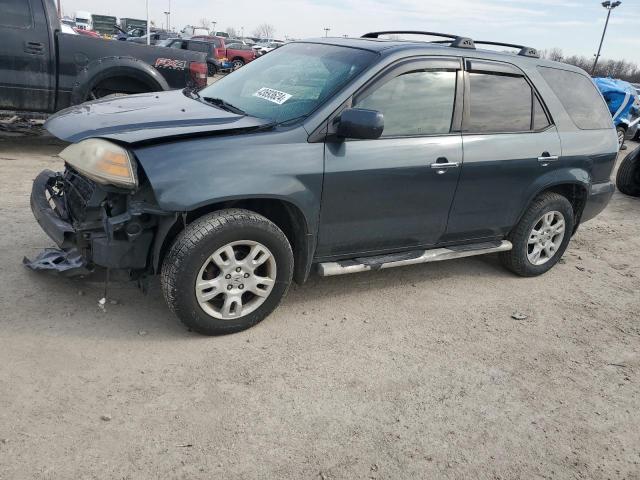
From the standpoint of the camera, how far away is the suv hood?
10.6ft

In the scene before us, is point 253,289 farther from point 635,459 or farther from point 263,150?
Result: point 635,459

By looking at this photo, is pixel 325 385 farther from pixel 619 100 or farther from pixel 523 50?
pixel 619 100

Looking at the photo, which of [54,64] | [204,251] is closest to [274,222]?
[204,251]

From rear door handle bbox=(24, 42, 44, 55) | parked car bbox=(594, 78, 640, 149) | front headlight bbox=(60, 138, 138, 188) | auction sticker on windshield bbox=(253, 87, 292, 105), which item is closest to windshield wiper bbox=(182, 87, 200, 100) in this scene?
auction sticker on windshield bbox=(253, 87, 292, 105)

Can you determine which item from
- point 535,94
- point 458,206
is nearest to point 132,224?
point 458,206

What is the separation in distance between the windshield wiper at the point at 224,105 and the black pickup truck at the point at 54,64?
383 centimetres

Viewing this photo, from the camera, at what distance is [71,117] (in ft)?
12.0

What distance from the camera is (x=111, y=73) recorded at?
741 centimetres

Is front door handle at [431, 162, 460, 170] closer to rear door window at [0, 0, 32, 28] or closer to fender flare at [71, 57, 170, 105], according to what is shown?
fender flare at [71, 57, 170, 105]

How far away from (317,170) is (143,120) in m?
1.11

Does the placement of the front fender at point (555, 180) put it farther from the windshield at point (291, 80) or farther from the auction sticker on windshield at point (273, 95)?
the auction sticker on windshield at point (273, 95)

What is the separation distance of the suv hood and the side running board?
107 centimetres

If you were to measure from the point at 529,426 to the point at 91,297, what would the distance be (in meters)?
2.82

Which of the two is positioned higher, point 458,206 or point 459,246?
point 458,206
